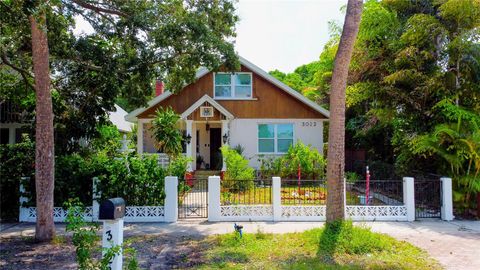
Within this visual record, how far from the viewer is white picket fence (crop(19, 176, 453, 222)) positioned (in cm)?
1071

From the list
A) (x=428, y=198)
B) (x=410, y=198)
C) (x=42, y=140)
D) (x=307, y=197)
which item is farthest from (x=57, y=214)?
(x=428, y=198)

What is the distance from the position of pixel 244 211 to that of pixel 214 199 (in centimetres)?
88

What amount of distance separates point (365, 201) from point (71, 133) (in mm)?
9358

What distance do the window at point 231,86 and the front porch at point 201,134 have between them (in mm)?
1455

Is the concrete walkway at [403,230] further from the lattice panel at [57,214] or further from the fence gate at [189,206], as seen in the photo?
the fence gate at [189,206]

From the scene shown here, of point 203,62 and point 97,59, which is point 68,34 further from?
point 203,62

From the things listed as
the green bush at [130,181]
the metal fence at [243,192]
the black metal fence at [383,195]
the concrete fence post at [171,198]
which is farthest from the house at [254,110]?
the concrete fence post at [171,198]

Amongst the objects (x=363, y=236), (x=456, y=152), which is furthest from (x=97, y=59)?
(x=456, y=152)

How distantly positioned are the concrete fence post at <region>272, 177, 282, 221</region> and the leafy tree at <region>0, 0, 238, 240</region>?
368cm

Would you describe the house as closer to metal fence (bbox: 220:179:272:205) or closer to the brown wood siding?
the brown wood siding

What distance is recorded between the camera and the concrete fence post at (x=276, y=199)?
423 inches

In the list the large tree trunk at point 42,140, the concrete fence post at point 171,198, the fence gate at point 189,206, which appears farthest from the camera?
the fence gate at point 189,206

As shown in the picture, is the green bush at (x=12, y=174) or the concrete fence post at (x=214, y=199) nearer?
the concrete fence post at (x=214, y=199)

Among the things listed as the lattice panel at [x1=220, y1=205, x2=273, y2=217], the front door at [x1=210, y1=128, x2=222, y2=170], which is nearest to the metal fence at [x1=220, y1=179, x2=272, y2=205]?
the lattice panel at [x1=220, y1=205, x2=273, y2=217]
